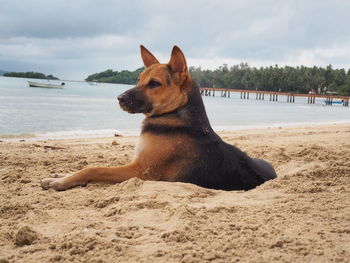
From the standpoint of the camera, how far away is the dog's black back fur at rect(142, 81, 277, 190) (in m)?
4.79

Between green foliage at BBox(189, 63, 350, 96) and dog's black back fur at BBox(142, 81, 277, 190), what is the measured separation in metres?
125

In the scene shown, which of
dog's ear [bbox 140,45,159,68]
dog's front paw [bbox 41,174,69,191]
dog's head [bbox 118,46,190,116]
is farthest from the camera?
dog's ear [bbox 140,45,159,68]

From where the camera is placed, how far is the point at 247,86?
161 m

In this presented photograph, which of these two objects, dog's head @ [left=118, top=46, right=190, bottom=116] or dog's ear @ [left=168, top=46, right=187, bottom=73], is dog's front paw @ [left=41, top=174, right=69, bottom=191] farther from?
dog's ear @ [left=168, top=46, right=187, bottom=73]

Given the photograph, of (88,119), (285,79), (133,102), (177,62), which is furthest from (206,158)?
(285,79)

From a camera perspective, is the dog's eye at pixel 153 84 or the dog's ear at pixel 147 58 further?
the dog's ear at pixel 147 58

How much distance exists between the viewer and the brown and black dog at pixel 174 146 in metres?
4.79

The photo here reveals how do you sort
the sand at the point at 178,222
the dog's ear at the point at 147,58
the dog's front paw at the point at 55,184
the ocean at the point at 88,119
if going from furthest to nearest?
the ocean at the point at 88,119 → the dog's ear at the point at 147,58 → the dog's front paw at the point at 55,184 → the sand at the point at 178,222

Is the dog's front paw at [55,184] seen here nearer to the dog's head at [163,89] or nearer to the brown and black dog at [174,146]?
the brown and black dog at [174,146]

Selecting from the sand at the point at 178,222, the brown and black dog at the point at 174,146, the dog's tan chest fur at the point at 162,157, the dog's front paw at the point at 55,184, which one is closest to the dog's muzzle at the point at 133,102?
the brown and black dog at the point at 174,146

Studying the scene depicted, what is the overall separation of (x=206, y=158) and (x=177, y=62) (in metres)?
1.33

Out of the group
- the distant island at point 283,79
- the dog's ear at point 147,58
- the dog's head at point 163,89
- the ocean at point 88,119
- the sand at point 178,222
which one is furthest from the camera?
the distant island at point 283,79

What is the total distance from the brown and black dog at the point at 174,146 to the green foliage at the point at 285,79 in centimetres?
12510

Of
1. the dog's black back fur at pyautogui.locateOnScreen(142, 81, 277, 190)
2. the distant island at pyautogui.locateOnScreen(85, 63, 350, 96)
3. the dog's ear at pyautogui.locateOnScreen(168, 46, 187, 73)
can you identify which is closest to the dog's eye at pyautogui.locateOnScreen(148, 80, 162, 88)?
the dog's ear at pyautogui.locateOnScreen(168, 46, 187, 73)
